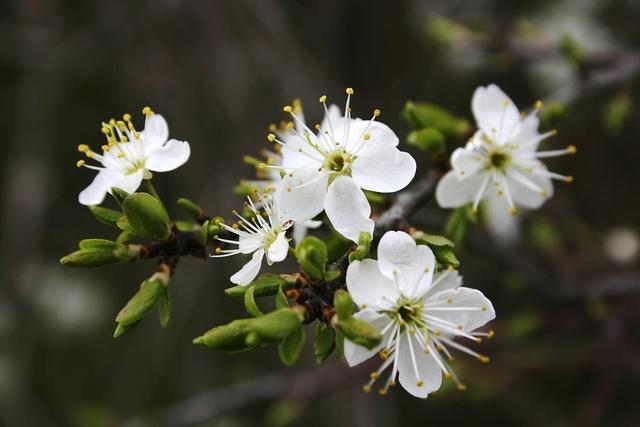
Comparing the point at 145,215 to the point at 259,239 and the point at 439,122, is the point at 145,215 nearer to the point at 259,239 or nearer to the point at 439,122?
the point at 259,239

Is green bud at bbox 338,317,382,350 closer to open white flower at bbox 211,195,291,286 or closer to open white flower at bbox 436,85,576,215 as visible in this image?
open white flower at bbox 211,195,291,286

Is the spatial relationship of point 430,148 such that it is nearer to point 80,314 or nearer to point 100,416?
point 100,416

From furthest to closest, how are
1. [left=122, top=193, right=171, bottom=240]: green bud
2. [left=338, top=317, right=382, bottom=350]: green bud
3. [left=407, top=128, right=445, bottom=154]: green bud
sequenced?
[left=407, top=128, right=445, bottom=154]: green bud < [left=122, top=193, right=171, bottom=240]: green bud < [left=338, top=317, right=382, bottom=350]: green bud

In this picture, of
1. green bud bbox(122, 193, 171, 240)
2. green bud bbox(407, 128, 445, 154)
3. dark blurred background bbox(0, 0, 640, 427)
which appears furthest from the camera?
dark blurred background bbox(0, 0, 640, 427)

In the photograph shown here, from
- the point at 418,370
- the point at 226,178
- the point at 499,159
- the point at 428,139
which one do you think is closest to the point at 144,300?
the point at 418,370

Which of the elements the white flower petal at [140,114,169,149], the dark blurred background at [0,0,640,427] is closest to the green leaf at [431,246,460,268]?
the white flower petal at [140,114,169,149]

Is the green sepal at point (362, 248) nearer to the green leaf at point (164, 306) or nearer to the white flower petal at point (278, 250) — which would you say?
the white flower petal at point (278, 250)
